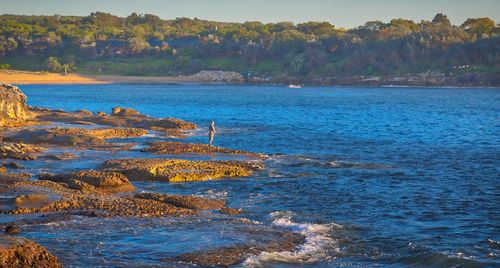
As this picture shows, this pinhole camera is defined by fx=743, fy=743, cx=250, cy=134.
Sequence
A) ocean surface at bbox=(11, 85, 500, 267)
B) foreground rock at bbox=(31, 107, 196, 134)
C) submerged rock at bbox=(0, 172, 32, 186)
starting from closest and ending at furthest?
ocean surface at bbox=(11, 85, 500, 267) → submerged rock at bbox=(0, 172, 32, 186) → foreground rock at bbox=(31, 107, 196, 134)

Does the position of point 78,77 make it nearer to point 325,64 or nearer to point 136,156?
point 325,64

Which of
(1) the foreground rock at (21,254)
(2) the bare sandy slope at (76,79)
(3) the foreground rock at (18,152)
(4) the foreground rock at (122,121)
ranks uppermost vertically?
(1) the foreground rock at (21,254)

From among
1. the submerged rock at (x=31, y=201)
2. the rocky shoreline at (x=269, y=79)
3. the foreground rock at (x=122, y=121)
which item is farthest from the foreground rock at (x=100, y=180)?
the rocky shoreline at (x=269, y=79)

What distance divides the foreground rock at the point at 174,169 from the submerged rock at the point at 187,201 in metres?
4.61

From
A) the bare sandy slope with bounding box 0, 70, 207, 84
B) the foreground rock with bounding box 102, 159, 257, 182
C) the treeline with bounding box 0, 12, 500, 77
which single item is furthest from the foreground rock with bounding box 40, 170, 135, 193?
the bare sandy slope with bounding box 0, 70, 207, 84

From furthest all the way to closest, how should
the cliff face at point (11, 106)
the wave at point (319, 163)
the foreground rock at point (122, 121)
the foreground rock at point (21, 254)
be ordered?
1. the foreground rock at point (122, 121)
2. the cliff face at point (11, 106)
3. the wave at point (319, 163)
4. the foreground rock at point (21, 254)

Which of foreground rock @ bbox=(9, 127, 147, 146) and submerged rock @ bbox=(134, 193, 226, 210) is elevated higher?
submerged rock @ bbox=(134, 193, 226, 210)

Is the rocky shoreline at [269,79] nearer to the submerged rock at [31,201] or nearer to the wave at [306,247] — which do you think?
the wave at [306,247]

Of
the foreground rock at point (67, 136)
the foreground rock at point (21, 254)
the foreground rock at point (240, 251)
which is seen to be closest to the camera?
the foreground rock at point (21, 254)

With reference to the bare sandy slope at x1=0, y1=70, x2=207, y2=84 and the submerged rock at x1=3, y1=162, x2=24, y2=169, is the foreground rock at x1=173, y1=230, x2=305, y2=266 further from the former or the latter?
the bare sandy slope at x1=0, y1=70, x2=207, y2=84

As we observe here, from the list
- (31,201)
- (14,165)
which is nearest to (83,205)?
(31,201)

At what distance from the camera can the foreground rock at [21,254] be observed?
12.7 metres

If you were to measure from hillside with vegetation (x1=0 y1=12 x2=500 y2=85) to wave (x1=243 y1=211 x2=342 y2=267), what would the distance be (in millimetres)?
116995

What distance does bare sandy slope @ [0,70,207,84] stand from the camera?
144 metres
